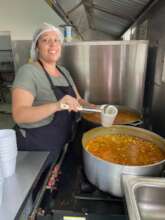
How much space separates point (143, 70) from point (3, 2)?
A: 2.57 m

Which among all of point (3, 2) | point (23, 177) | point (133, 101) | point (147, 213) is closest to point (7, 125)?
point (3, 2)

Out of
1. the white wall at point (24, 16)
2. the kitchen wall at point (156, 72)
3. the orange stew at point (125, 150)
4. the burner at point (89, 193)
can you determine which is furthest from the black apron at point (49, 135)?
the white wall at point (24, 16)

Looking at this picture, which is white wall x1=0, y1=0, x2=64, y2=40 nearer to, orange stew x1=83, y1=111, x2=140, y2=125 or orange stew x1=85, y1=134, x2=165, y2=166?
orange stew x1=83, y1=111, x2=140, y2=125

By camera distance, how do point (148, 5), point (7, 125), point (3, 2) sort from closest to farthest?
point (148, 5) → point (3, 2) → point (7, 125)

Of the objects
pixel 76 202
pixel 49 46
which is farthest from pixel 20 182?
pixel 49 46

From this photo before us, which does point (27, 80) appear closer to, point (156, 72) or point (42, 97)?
point (42, 97)

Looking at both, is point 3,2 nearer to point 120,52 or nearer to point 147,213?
point 120,52

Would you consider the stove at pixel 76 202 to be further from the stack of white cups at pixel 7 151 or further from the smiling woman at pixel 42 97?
the smiling woman at pixel 42 97

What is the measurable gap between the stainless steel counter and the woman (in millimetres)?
146

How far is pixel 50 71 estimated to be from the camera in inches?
51.5

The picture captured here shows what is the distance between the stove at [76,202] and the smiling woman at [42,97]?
1.10ft

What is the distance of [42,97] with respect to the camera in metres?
1.18

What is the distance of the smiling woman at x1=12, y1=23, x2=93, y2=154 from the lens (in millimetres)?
1056

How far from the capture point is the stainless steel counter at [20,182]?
0.71 metres
